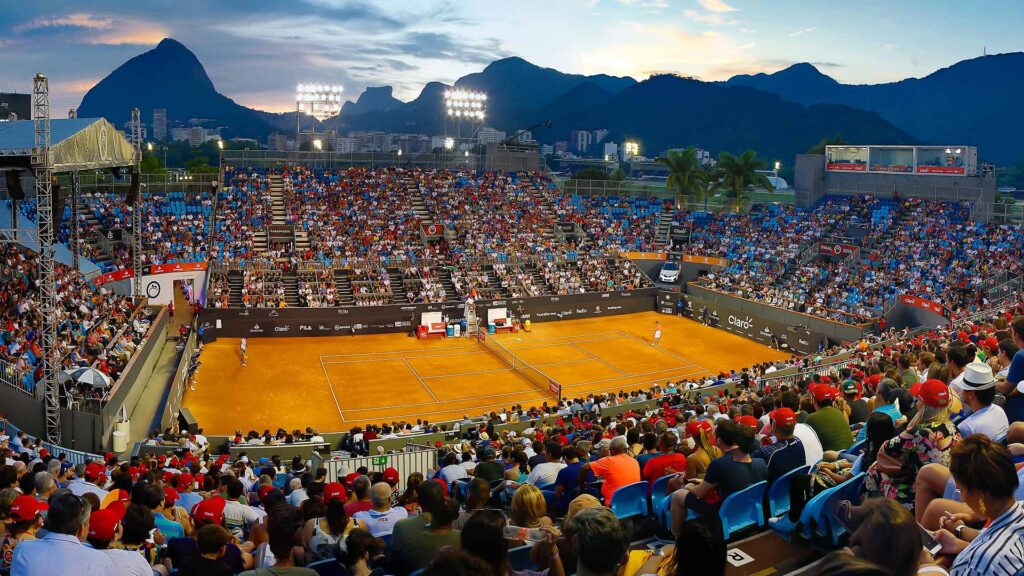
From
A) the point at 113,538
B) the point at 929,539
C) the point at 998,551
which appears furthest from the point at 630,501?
the point at 113,538

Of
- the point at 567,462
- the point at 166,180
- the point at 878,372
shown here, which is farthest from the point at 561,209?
the point at 567,462

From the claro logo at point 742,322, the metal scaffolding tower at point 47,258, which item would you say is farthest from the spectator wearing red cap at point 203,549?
the claro logo at point 742,322

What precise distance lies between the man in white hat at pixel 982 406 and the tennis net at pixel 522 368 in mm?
22699

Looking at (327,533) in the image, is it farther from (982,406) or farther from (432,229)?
(432,229)

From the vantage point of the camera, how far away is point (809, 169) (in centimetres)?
5706

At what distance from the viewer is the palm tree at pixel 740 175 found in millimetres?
62375

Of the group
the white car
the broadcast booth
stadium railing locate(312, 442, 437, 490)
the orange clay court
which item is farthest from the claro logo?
→ the broadcast booth

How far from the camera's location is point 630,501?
8688 mm

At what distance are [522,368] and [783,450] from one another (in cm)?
2783

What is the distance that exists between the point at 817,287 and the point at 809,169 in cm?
1640

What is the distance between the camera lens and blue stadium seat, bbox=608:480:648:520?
8461 mm

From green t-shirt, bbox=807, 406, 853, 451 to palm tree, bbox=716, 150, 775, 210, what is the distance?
5541cm

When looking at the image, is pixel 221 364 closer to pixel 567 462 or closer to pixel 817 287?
pixel 567 462

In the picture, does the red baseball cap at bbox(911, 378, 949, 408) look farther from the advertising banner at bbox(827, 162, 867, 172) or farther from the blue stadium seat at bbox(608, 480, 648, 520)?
the advertising banner at bbox(827, 162, 867, 172)
